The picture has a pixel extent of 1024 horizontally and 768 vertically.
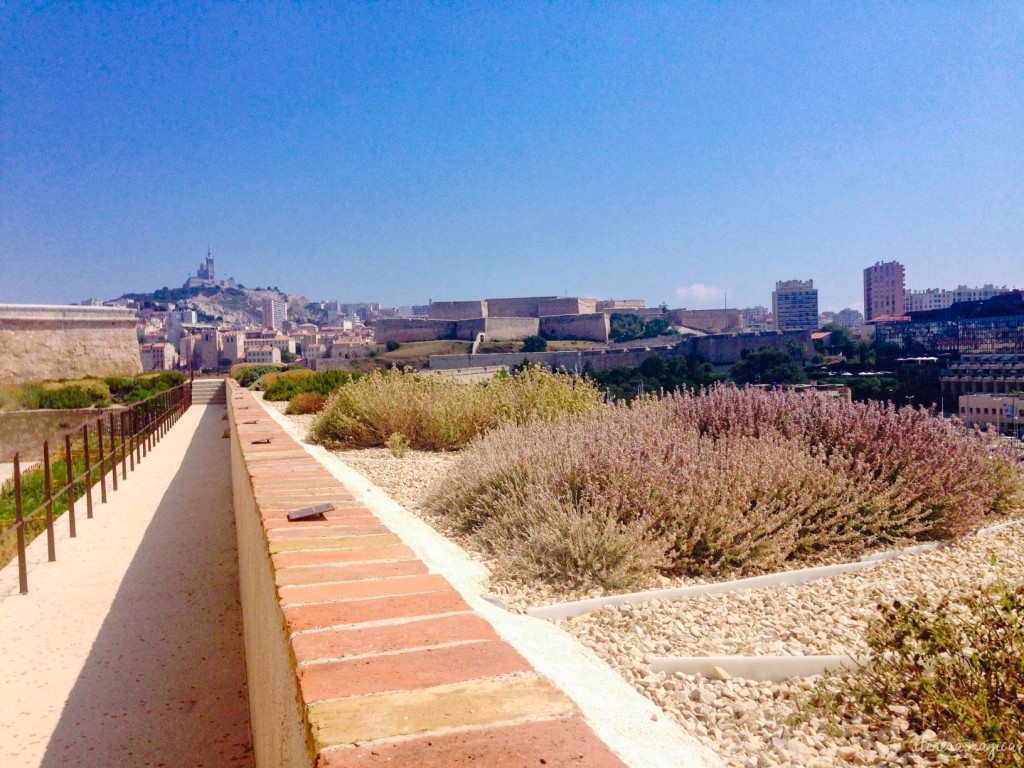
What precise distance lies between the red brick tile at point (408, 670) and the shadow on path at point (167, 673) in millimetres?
1596

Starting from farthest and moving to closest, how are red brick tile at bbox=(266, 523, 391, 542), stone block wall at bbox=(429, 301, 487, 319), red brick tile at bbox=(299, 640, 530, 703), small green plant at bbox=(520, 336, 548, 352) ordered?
1. stone block wall at bbox=(429, 301, 487, 319)
2. small green plant at bbox=(520, 336, 548, 352)
3. red brick tile at bbox=(266, 523, 391, 542)
4. red brick tile at bbox=(299, 640, 530, 703)

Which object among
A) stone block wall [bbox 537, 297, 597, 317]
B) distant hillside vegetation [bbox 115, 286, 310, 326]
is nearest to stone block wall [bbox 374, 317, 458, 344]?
stone block wall [bbox 537, 297, 597, 317]

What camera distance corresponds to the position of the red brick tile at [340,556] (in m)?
1.83

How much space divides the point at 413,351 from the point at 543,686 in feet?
213

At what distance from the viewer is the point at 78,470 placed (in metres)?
10.2

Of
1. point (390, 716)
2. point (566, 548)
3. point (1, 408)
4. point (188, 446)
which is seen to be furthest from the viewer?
point (1, 408)

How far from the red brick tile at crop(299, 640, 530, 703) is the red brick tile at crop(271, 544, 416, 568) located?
2.04ft

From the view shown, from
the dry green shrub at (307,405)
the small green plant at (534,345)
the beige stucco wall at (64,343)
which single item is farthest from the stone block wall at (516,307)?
the dry green shrub at (307,405)

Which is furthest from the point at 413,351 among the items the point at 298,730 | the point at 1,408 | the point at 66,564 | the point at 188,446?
the point at 298,730

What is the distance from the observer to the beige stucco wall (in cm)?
2159

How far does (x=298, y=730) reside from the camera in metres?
1.14

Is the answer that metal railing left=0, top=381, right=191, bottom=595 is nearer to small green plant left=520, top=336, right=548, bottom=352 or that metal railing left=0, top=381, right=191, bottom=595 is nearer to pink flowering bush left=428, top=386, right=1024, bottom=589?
pink flowering bush left=428, top=386, right=1024, bottom=589

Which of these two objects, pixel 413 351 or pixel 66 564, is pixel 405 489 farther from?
pixel 413 351

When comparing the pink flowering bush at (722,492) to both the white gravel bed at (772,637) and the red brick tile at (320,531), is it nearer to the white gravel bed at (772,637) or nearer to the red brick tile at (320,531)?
the white gravel bed at (772,637)
